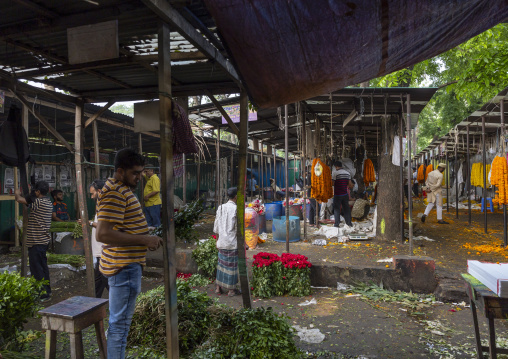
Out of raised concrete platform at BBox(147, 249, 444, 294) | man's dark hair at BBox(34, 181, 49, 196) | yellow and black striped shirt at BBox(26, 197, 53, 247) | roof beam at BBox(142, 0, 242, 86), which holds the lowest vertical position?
raised concrete platform at BBox(147, 249, 444, 294)

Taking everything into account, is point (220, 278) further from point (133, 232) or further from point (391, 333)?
point (133, 232)

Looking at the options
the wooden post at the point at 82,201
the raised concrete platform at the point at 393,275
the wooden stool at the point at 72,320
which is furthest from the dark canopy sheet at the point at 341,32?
the raised concrete platform at the point at 393,275

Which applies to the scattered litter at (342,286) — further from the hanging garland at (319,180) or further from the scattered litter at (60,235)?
the scattered litter at (60,235)

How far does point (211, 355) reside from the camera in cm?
337

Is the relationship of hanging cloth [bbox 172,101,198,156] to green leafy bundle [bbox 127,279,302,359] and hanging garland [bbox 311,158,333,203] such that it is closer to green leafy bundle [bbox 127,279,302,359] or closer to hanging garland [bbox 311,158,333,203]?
green leafy bundle [bbox 127,279,302,359]

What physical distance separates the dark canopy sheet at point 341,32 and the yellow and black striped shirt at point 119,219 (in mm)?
1616

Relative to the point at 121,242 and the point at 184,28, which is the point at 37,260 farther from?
the point at 184,28

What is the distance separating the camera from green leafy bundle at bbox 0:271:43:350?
348 centimetres

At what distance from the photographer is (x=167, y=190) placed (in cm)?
284

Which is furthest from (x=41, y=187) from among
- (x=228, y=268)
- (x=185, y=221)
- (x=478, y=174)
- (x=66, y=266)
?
(x=478, y=174)

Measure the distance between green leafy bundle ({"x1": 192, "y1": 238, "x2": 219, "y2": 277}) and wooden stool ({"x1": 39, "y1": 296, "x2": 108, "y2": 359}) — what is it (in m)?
3.91

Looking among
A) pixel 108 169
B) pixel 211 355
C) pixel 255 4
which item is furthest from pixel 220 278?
pixel 108 169

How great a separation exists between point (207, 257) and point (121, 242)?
4.31m

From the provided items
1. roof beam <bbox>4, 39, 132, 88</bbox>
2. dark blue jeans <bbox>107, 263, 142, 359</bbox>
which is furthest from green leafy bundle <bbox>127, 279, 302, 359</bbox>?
roof beam <bbox>4, 39, 132, 88</bbox>
